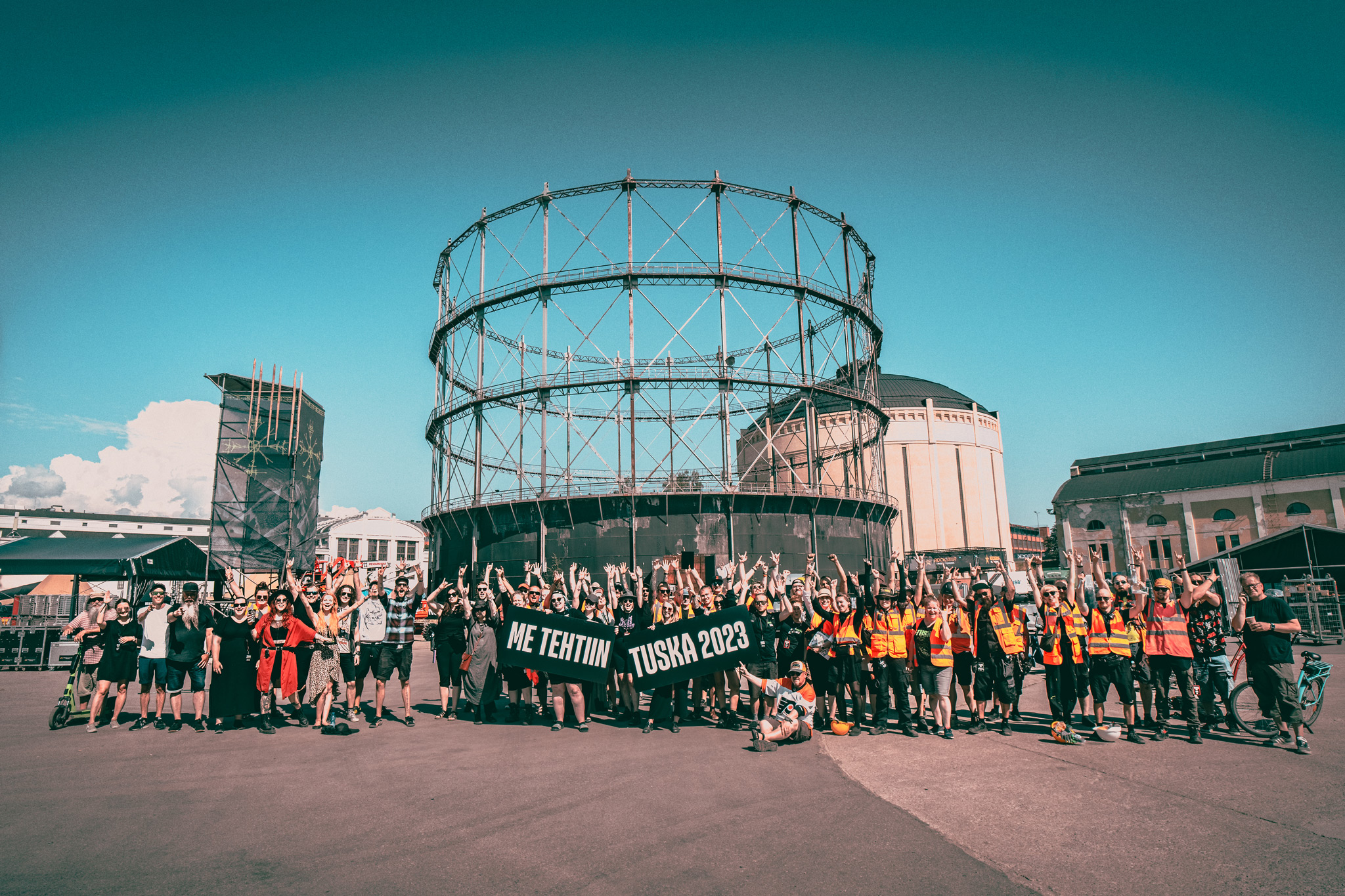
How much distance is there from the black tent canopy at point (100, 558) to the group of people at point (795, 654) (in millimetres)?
14125

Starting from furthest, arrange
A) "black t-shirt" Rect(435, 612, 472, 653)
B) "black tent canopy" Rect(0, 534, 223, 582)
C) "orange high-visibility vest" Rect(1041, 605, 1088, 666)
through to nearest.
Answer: "black tent canopy" Rect(0, 534, 223, 582) → "black t-shirt" Rect(435, 612, 472, 653) → "orange high-visibility vest" Rect(1041, 605, 1088, 666)

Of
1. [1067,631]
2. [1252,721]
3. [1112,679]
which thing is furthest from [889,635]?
[1252,721]

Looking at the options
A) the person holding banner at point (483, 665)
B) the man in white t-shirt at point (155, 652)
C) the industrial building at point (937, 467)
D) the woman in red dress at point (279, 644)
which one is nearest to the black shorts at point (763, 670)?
the person holding banner at point (483, 665)

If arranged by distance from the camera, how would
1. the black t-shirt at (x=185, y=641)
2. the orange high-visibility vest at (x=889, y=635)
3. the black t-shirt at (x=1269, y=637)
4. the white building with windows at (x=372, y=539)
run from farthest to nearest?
the white building with windows at (x=372, y=539), the black t-shirt at (x=185, y=641), the orange high-visibility vest at (x=889, y=635), the black t-shirt at (x=1269, y=637)

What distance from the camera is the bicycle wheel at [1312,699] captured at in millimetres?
8617

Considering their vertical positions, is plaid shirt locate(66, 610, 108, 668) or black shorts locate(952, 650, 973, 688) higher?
plaid shirt locate(66, 610, 108, 668)

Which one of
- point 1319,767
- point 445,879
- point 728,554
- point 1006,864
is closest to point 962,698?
point 1319,767

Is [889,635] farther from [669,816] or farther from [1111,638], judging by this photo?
[669,816]

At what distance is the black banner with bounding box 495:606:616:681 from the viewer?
9.97m

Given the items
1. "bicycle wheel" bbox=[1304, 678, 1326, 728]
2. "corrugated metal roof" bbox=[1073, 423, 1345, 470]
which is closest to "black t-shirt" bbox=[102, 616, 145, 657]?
"bicycle wheel" bbox=[1304, 678, 1326, 728]

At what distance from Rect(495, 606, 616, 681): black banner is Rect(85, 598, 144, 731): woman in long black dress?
16.5 feet

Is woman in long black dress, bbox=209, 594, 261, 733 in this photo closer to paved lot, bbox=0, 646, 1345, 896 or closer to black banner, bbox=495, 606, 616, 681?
paved lot, bbox=0, 646, 1345, 896

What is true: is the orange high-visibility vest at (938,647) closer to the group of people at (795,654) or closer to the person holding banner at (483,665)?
the group of people at (795,654)

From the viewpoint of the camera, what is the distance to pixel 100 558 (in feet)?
71.2
